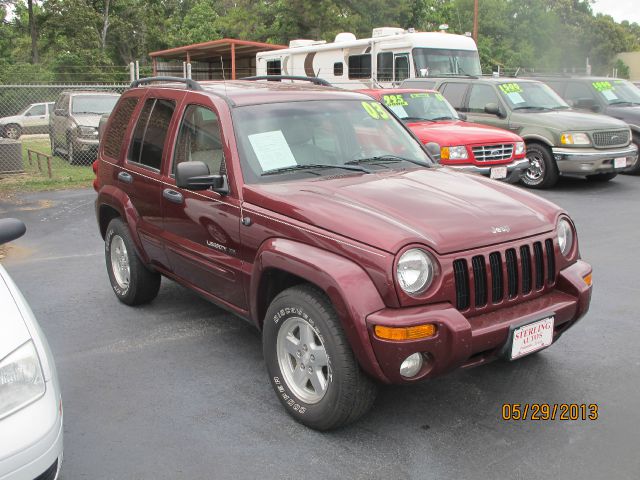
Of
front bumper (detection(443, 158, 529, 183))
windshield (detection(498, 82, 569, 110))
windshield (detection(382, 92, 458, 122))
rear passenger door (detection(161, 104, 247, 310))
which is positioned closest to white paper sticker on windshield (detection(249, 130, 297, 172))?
rear passenger door (detection(161, 104, 247, 310))

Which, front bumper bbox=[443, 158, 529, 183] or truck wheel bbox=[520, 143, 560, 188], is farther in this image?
truck wheel bbox=[520, 143, 560, 188]

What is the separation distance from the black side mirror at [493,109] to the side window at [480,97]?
0.29 meters

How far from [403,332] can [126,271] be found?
3.34 metres

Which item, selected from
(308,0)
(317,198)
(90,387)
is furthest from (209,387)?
(308,0)

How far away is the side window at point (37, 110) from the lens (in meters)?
26.3

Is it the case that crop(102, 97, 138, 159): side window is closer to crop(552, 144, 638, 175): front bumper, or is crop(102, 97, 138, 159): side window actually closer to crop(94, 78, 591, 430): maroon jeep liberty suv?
crop(94, 78, 591, 430): maroon jeep liberty suv

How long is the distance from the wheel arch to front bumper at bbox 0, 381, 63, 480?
1.35m

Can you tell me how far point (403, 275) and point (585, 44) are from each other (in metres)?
68.5

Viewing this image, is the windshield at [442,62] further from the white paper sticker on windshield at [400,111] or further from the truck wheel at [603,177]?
the white paper sticker on windshield at [400,111]

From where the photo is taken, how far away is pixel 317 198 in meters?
3.80

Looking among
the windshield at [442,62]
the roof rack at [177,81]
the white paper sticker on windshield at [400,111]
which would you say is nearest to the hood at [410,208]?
the roof rack at [177,81]

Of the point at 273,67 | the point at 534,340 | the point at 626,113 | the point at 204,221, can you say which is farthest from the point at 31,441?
the point at 273,67

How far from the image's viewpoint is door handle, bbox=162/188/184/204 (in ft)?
15.4

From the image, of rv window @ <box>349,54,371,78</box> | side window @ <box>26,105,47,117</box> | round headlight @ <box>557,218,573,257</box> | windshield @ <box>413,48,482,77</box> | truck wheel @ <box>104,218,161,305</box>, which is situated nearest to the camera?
round headlight @ <box>557,218,573,257</box>
